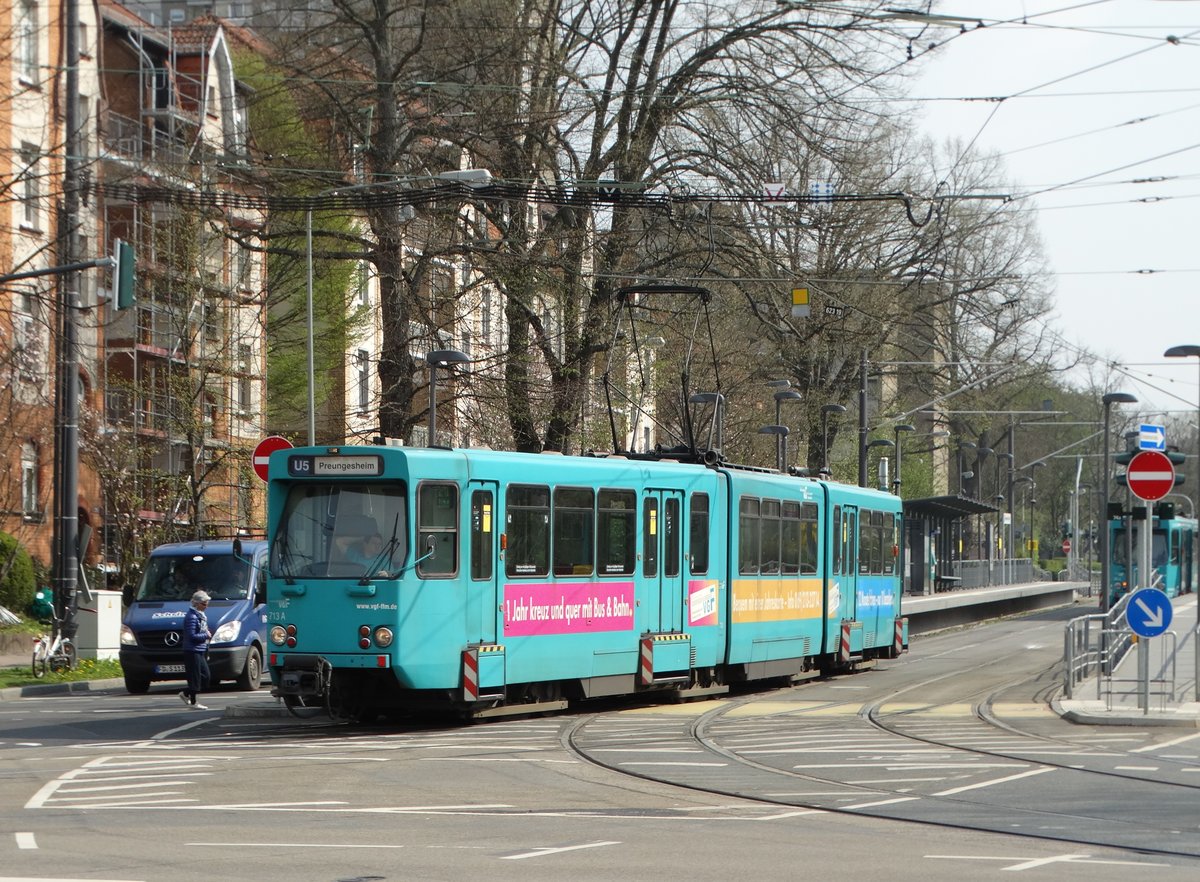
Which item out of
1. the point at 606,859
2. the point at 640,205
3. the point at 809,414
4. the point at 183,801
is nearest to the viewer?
the point at 606,859

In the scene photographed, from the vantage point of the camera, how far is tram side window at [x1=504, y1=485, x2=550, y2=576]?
20141 mm

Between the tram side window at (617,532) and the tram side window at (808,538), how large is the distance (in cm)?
569

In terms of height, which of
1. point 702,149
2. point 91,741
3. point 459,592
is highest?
point 702,149

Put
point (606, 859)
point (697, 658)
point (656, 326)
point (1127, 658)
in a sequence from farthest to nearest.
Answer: point (656, 326), point (1127, 658), point (697, 658), point (606, 859)

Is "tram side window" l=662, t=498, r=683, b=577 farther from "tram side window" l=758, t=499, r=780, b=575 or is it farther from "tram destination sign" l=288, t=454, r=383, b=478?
"tram destination sign" l=288, t=454, r=383, b=478

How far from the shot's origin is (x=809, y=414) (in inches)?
1998

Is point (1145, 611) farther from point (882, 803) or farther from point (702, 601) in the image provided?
point (882, 803)

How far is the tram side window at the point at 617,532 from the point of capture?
852 inches

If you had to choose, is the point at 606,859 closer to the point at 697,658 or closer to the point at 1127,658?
the point at 697,658

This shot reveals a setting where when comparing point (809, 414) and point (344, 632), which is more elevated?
point (809, 414)

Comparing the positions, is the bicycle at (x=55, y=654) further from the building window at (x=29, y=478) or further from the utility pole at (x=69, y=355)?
the building window at (x=29, y=478)

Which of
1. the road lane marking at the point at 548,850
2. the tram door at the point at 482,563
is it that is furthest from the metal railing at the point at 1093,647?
the road lane marking at the point at 548,850

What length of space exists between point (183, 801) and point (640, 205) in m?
18.9

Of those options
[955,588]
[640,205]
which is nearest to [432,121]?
[640,205]
